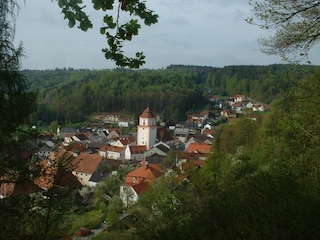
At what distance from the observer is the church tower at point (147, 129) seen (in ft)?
163

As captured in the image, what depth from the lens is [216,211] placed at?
6.05 meters

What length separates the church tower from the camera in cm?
4969

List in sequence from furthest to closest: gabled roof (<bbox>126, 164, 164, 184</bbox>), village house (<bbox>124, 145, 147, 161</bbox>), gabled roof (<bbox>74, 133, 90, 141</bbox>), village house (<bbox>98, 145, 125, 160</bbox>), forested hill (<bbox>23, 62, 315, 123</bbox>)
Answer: forested hill (<bbox>23, 62, 315, 123</bbox>), gabled roof (<bbox>74, 133, 90, 141</bbox>), village house (<bbox>98, 145, 125, 160</bbox>), village house (<bbox>124, 145, 147, 161</bbox>), gabled roof (<bbox>126, 164, 164, 184</bbox>)

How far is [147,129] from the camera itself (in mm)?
49906

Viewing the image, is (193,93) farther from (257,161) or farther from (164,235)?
(164,235)

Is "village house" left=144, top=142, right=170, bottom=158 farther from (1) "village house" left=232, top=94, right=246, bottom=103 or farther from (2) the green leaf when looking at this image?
(1) "village house" left=232, top=94, right=246, bottom=103

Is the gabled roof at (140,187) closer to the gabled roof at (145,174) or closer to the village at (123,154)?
the village at (123,154)

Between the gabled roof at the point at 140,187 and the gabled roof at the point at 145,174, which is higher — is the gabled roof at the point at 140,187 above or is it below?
below

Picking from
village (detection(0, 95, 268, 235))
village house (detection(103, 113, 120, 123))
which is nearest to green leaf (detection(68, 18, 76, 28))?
village (detection(0, 95, 268, 235))

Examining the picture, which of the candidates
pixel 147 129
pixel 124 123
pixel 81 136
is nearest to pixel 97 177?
pixel 147 129

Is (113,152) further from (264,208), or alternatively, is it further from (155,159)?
(264,208)

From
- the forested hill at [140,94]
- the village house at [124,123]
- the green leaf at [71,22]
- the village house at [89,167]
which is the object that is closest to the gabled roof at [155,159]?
the village house at [89,167]

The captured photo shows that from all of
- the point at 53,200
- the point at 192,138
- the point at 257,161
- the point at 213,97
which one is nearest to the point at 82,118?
the point at 192,138

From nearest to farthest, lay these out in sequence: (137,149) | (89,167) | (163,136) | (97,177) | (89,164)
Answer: (97,177), (89,167), (89,164), (137,149), (163,136)
